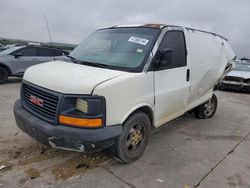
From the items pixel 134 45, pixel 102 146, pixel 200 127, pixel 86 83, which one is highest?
pixel 134 45

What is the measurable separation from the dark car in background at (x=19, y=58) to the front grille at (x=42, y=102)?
24.2 feet

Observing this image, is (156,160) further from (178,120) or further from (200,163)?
(178,120)

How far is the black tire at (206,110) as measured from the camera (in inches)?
232

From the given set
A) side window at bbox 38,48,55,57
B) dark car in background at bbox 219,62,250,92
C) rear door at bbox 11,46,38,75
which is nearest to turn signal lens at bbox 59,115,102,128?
rear door at bbox 11,46,38,75

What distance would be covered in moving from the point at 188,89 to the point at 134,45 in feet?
4.87

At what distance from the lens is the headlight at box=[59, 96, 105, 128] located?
9.02ft

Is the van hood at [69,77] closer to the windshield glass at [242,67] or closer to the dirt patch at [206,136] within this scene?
the dirt patch at [206,136]

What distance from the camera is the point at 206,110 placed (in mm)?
6008

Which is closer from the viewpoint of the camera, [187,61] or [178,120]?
[187,61]

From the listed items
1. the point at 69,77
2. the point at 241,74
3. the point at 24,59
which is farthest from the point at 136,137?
the point at 241,74

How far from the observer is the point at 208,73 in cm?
511

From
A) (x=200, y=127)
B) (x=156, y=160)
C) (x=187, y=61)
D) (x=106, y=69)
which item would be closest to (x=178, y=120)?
(x=200, y=127)

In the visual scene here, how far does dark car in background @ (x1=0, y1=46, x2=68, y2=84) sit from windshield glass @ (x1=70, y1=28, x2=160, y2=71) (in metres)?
7.05

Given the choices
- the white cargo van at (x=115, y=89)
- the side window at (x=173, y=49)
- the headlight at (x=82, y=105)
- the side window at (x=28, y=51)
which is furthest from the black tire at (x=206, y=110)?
the side window at (x=28, y=51)
